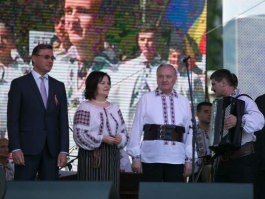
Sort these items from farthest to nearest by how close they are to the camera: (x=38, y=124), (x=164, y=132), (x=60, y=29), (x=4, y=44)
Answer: (x=60, y=29) < (x=4, y=44) < (x=164, y=132) < (x=38, y=124)

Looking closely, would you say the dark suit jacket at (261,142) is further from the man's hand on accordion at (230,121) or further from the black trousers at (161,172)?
the black trousers at (161,172)

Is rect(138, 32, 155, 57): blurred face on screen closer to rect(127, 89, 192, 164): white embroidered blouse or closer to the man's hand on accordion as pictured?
rect(127, 89, 192, 164): white embroidered blouse

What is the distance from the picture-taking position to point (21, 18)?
8.28m

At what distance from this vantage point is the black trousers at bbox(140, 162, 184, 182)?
229 inches

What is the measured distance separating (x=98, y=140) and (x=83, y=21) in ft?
9.82

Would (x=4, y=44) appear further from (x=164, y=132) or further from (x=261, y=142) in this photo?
(x=261, y=142)

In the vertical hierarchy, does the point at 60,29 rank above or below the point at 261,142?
above

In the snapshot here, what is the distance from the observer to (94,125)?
19.0 feet

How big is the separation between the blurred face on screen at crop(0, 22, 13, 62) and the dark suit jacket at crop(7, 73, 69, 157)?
99.2 inches

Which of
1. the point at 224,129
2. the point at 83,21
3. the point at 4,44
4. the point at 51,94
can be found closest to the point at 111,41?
the point at 83,21

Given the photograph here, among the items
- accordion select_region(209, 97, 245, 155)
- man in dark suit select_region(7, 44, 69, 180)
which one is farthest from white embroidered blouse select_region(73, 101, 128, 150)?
accordion select_region(209, 97, 245, 155)

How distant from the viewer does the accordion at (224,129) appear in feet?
19.2

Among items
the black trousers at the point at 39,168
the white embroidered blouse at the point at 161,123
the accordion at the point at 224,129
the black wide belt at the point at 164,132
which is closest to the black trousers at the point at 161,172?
the white embroidered blouse at the point at 161,123

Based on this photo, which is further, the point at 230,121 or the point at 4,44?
the point at 4,44
